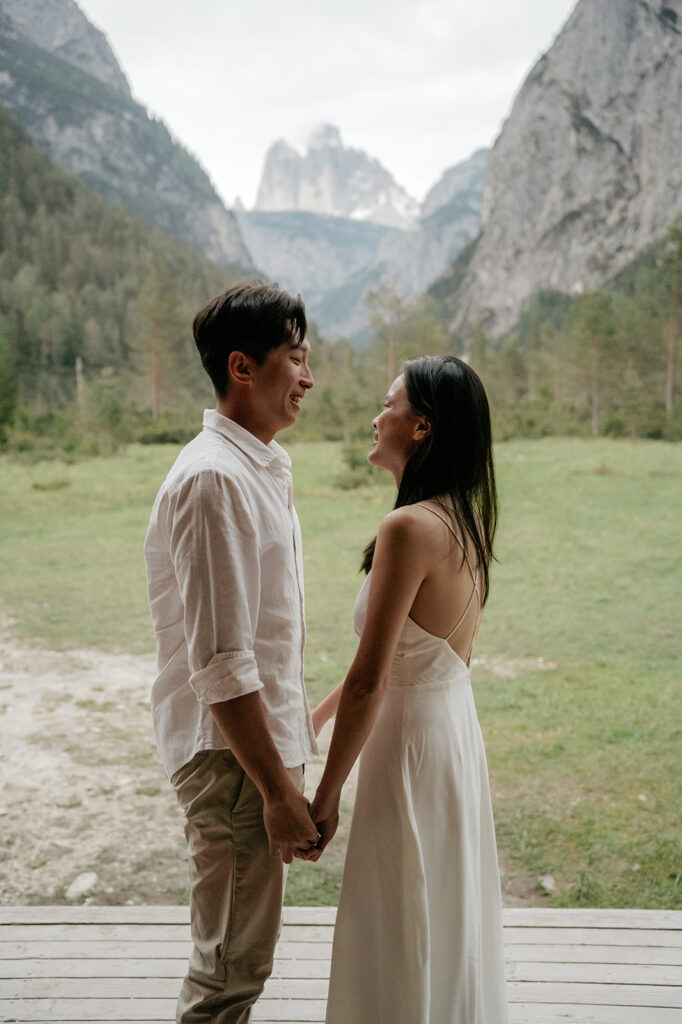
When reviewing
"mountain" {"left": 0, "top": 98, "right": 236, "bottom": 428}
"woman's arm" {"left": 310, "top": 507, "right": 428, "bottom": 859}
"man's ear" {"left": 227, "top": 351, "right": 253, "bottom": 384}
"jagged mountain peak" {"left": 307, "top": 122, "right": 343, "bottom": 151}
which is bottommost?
"woman's arm" {"left": 310, "top": 507, "right": 428, "bottom": 859}

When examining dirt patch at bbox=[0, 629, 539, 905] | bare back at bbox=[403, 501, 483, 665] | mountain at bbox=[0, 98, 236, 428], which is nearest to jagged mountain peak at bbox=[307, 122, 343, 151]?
mountain at bbox=[0, 98, 236, 428]

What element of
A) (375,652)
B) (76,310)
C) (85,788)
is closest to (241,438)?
(375,652)

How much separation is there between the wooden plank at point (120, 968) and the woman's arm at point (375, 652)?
2.20 feet

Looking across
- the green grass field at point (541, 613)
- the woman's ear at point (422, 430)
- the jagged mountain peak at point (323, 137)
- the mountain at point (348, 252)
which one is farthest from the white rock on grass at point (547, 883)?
the jagged mountain peak at point (323, 137)

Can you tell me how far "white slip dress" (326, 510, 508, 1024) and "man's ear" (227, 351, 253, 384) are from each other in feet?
1.10

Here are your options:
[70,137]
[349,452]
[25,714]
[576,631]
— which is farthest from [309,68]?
[25,714]

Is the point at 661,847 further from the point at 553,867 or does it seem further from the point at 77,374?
the point at 77,374

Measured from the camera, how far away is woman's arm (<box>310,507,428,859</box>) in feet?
3.03

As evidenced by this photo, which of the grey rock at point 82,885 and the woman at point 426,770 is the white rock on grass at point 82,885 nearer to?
the grey rock at point 82,885

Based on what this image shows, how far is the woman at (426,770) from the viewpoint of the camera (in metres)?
1.00

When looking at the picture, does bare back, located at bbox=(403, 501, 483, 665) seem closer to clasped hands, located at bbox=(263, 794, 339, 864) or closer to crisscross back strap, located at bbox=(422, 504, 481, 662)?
crisscross back strap, located at bbox=(422, 504, 481, 662)

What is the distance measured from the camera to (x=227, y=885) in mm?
941

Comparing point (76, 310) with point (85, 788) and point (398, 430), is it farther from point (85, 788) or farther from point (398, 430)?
point (398, 430)

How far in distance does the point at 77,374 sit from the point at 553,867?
4.04 metres
